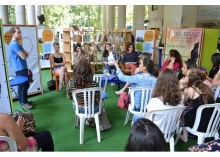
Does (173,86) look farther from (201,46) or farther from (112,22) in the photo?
(112,22)

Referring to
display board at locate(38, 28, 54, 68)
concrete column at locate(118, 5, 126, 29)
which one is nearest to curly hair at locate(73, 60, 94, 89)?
display board at locate(38, 28, 54, 68)

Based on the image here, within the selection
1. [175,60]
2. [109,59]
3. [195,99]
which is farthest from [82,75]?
[109,59]

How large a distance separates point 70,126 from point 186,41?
310cm

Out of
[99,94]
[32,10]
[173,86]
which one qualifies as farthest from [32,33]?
[32,10]

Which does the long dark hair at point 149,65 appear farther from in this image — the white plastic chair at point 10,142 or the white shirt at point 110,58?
the white shirt at point 110,58

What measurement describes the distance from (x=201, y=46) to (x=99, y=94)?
8.77ft

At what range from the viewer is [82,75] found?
2633 millimetres

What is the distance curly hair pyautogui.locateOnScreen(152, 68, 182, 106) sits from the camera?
2.11 m

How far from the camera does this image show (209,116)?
2.17m

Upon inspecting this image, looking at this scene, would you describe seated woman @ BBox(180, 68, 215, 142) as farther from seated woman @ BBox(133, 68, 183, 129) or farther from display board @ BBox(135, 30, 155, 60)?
display board @ BBox(135, 30, 155, 60)

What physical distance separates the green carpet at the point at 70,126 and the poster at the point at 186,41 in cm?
185

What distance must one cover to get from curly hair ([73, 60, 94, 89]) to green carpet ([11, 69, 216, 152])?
77 cm

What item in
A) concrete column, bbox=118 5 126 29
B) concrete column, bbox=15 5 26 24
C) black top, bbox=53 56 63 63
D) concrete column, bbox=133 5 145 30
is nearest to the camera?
black top, bbox=53 56 63 63

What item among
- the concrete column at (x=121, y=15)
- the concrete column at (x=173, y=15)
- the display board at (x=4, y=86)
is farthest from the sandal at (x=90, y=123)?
the concrete column at (x=121, y=15)
